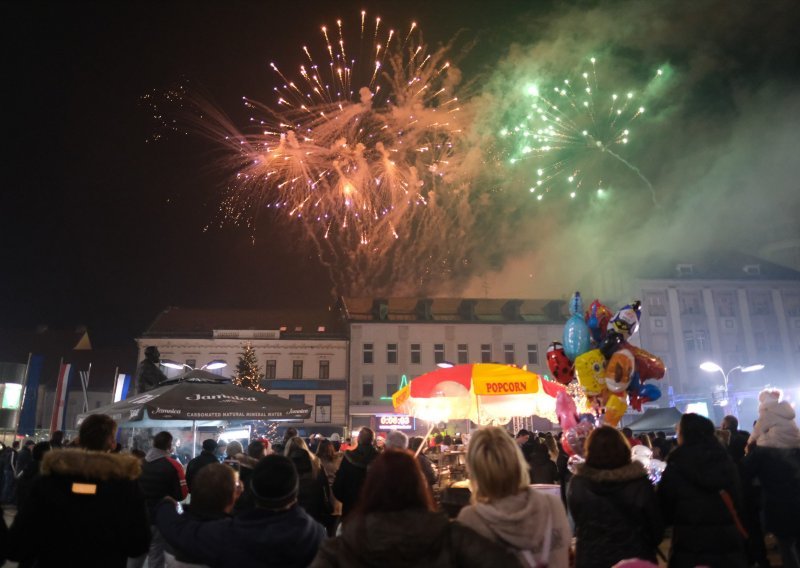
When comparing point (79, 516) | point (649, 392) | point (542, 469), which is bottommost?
point (542, 469)

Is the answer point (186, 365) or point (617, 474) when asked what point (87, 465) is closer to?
point (617, 474)

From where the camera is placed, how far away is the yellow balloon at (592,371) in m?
8.10

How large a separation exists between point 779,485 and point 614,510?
2837 mm

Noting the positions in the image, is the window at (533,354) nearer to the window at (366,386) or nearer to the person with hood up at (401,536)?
the window at (366,386)

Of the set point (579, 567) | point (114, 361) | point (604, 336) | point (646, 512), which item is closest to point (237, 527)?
point (579, 567)

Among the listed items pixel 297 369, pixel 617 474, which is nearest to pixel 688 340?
pixel 297 369

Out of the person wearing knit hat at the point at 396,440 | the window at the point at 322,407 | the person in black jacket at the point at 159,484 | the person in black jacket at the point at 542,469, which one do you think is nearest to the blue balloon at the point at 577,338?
the person in black jacket at the point at 542,469

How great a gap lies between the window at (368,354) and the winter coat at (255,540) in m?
37.4

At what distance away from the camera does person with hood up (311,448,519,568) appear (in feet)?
7.30

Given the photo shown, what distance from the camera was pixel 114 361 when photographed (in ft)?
143

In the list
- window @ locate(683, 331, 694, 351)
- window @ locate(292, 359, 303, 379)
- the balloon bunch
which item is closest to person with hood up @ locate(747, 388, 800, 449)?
the balloon bunch

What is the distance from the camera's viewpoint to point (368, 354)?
40.3 meters

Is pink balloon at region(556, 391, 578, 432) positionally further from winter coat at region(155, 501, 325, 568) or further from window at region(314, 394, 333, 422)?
window at region(314, 394, 333, 422)

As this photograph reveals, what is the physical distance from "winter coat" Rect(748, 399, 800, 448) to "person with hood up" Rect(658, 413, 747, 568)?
1.81 meters
